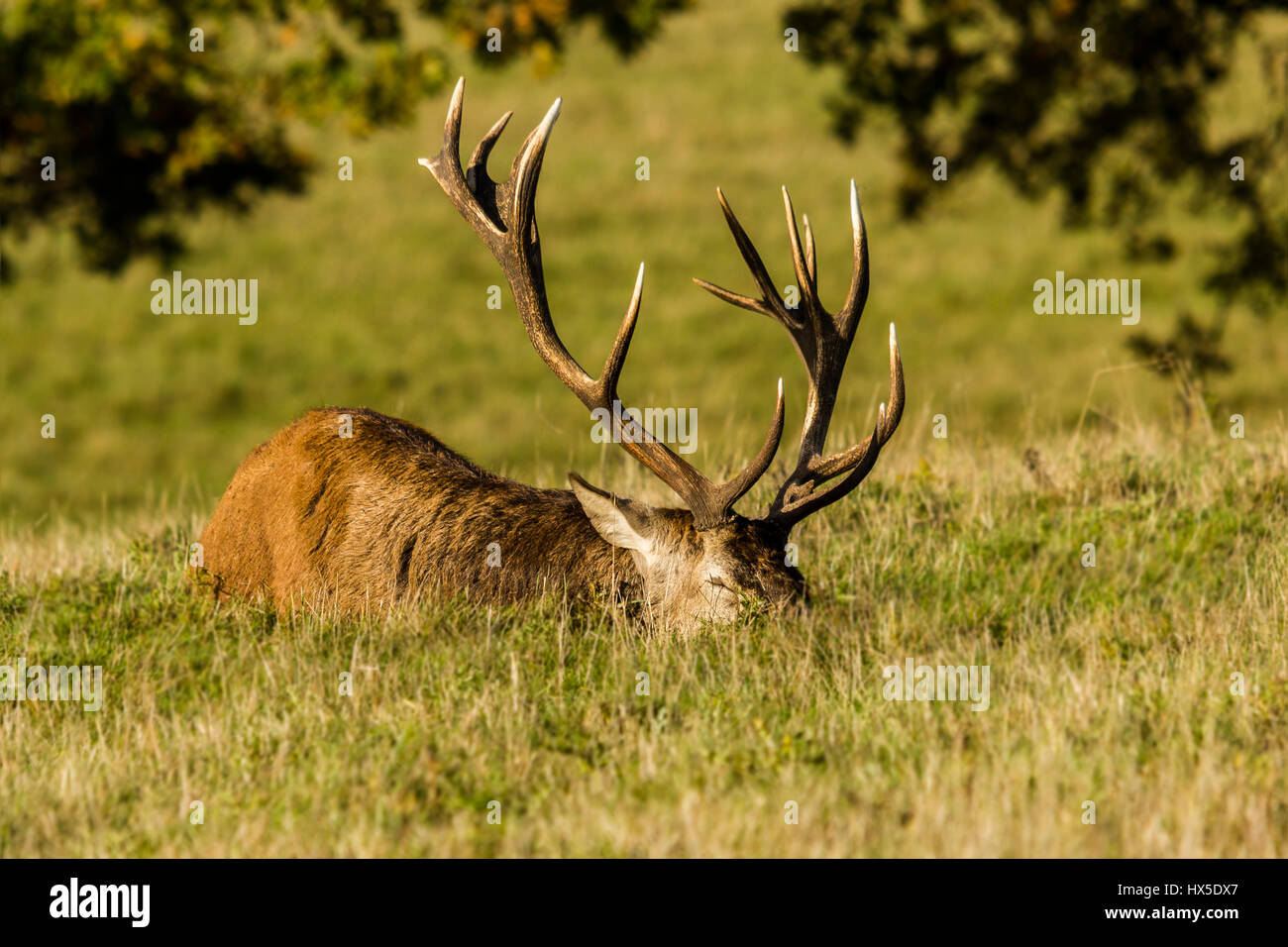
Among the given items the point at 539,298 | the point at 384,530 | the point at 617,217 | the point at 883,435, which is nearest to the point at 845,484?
the point at 883,435

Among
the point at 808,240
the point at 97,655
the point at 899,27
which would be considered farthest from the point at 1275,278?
the point at 97,655

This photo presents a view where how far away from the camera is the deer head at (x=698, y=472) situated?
572cm

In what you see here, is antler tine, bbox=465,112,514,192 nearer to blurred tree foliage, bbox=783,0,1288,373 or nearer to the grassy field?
the grassy field

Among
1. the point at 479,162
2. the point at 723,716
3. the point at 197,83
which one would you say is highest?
the point at 197,83

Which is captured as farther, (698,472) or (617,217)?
(617,217)

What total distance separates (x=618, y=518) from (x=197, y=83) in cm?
698

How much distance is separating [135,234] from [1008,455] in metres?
7.81

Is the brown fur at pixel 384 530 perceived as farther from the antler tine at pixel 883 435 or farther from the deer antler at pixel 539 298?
the antler tine at pixel 883 435

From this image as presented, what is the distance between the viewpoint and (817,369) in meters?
6.14

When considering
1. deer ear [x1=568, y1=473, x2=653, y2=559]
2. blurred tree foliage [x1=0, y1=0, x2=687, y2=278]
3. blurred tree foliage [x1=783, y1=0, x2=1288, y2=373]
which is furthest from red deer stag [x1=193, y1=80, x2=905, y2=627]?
blurred tree foliage [x1=783, y1=0, x2=1288, y2=373]

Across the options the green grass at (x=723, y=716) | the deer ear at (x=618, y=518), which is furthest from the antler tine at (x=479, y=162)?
the green grass at (x=723, y=716)

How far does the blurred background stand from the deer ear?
1.58 m

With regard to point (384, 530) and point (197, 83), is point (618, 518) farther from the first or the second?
point (197, 83)
